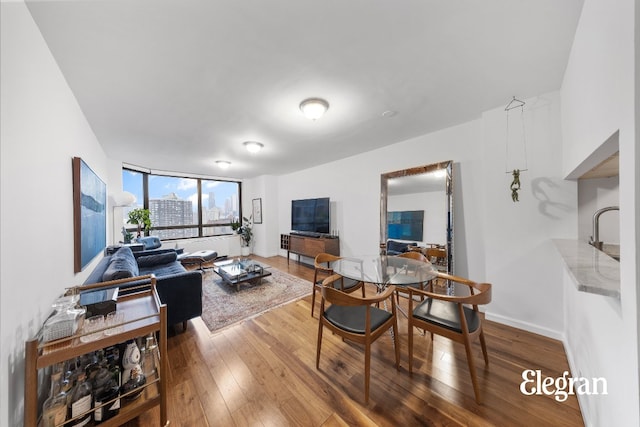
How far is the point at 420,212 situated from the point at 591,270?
6.95 feet

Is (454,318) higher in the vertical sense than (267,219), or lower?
lower

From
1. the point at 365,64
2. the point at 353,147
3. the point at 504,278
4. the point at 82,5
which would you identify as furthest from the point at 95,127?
the point at 504,278

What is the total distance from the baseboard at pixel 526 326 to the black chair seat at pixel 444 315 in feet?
3.47

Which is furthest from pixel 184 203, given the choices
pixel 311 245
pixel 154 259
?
pixel 311 245

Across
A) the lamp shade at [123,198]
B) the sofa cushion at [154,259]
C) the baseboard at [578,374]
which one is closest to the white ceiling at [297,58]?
the lamp shade at [123,198]

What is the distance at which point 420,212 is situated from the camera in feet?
10.3

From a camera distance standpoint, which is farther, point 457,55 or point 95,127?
point 95,127

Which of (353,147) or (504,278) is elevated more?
(353,147)

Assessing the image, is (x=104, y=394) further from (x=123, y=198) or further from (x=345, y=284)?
(x=123, y=198)

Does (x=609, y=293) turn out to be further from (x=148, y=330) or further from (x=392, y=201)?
(x=392, y=201)

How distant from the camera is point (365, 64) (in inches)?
64.2

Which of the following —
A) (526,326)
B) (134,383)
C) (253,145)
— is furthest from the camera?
(253,145)

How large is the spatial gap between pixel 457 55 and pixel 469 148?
152cm

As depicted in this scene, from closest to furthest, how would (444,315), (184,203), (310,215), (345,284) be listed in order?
(444,315)
(345,284)
(310,215)
(184,203)
